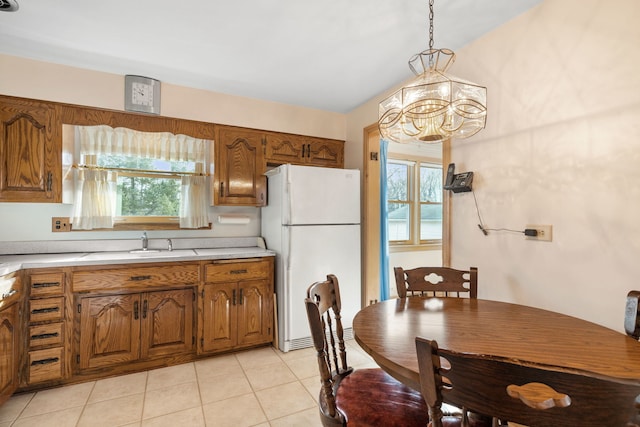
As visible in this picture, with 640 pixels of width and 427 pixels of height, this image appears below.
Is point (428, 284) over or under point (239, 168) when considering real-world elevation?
under

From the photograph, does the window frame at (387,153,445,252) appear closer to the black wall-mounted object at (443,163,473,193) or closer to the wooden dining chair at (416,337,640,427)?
the black wall-mounted object at (443,163,473,193)

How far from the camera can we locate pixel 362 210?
135 inches

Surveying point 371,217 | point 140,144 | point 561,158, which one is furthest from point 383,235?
point 140,144

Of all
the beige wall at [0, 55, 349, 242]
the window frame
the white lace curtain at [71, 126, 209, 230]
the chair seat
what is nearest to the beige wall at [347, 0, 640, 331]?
the chair seat

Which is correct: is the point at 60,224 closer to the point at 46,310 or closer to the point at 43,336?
the point at 46,310

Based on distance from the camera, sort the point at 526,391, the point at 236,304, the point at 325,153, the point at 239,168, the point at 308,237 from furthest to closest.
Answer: the point at 325,153 < the point at 239,168 < the point at 308,237 < the point at 236,304 < the point at 526,391

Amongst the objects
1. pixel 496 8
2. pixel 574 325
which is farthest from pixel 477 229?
pixel 496 8

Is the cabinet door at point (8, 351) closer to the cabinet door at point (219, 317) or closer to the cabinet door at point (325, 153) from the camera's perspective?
the cabinet door at point (219, 317)

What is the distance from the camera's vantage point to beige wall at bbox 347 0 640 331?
4.75 ft

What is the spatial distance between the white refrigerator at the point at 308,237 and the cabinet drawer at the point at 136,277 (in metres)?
0.82

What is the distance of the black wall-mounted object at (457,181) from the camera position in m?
2.17

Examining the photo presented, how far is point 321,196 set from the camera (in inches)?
117

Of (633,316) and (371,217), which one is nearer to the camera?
(633,316)

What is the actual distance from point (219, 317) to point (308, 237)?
106 centimetres
